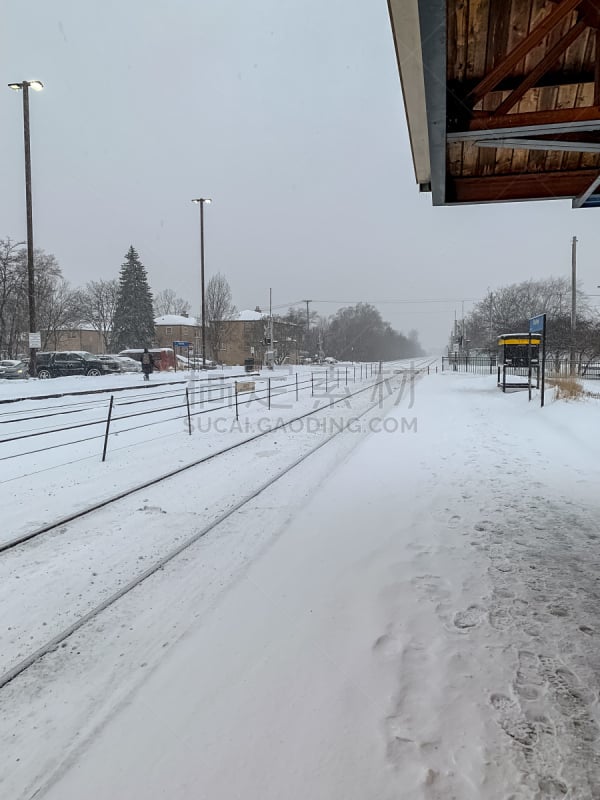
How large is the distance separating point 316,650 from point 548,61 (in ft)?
14.5

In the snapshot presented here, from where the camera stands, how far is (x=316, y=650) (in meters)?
3.00

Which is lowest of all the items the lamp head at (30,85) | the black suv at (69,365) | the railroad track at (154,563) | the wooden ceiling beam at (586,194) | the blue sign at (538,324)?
the railroad track at (154,563)

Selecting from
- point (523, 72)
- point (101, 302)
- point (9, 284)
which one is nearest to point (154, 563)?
point (523, 72)

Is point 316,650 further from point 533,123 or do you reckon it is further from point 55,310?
point 55,310

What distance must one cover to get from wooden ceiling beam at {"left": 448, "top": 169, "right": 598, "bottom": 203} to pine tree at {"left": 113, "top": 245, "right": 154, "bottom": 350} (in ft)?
192

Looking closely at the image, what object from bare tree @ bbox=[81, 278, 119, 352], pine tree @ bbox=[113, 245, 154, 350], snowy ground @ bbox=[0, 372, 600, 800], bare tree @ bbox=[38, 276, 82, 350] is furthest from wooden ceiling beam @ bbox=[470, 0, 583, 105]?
bare tree @ bbox=[81, 278, 119, 352]

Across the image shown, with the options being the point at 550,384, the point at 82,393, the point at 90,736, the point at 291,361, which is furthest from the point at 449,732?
the point at 291,361

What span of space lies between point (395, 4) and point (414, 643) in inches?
141

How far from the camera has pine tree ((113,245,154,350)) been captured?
200 feet

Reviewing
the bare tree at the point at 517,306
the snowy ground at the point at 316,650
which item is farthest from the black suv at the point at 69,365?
the bare tree at the point at 517,306

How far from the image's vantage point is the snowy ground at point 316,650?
7.02ft

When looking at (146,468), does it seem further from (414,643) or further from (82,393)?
(82,393)

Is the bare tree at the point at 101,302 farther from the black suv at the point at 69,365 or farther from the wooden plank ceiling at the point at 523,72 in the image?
the wooden plank ceiling at the point at 523,72

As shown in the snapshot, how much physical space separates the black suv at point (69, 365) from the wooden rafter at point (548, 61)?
31.0 m
